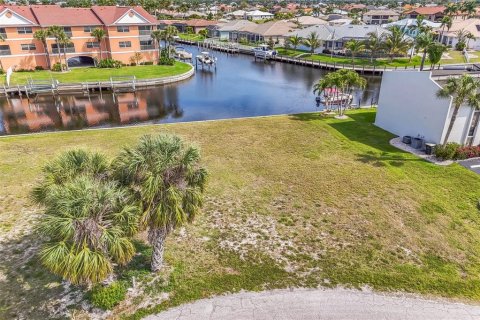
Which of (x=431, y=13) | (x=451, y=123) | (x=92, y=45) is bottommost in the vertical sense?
(x=451, y=123)

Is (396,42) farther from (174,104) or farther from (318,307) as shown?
(318,307)

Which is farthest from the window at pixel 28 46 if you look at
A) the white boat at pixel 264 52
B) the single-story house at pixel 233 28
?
the single-story house at pixel 233 28

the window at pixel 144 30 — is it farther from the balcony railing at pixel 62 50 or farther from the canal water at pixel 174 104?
the canal water at pixel 174 104

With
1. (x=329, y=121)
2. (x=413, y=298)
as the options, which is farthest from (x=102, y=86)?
(x=413, y=298)

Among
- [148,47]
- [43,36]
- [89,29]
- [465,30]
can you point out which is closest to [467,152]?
[148,47]

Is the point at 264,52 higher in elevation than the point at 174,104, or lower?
higher

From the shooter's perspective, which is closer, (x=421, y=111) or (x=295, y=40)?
(x=421, y=111)

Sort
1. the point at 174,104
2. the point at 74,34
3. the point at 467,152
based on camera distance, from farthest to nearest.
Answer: the point at 74,34 → the point at 174,104 → the point at 467,152

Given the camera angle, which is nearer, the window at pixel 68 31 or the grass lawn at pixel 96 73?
the grass lawn at pixel 96 73
